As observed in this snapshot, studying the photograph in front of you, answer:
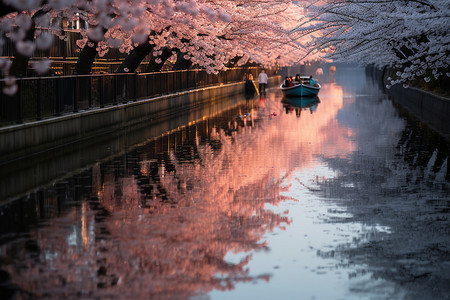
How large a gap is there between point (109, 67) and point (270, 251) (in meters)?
39.9

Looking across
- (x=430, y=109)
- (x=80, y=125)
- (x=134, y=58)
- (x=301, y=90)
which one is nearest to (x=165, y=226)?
(x=80, y=125)

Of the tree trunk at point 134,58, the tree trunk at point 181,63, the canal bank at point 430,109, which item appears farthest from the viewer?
the tree trunk at point 181,63

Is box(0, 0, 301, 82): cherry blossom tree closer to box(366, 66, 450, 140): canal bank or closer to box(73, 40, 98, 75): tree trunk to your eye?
box(73, 40, 98, 75): tree trunk

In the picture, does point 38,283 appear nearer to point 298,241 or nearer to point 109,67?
point 298,241

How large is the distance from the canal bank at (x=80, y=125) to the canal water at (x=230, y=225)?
80 cm

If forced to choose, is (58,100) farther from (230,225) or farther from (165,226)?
(230,225)

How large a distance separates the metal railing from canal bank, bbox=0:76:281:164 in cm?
38

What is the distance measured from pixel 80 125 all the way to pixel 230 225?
1449 cm

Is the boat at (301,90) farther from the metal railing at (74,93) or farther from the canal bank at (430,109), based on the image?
the metal railing at (74,93)

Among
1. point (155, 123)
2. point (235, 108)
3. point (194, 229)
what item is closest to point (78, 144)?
point (155, 123)

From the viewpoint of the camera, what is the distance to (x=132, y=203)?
13812mm

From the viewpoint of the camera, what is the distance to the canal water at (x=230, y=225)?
339 inches

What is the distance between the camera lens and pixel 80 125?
2555 centimetres

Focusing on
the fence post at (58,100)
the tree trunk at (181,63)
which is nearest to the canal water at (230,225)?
the fence post at (58,100)
